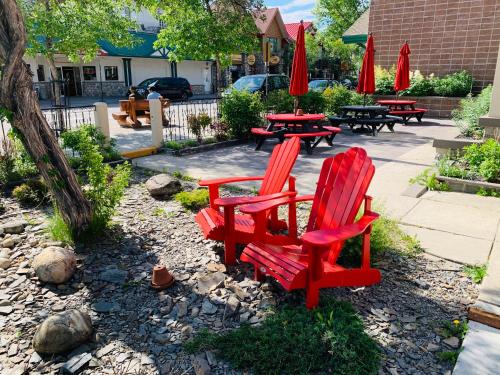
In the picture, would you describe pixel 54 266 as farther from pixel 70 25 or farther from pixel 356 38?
pixel 356 38

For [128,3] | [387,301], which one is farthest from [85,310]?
[128,3]

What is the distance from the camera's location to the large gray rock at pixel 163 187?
5375mm

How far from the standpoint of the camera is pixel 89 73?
1211 inches

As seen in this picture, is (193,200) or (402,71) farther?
(402,71)

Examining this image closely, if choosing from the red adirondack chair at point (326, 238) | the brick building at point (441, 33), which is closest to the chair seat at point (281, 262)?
the red adirondack chair at point (326, 238)

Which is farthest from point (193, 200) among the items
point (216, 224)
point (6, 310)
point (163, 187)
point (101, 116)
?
point (101, 116)

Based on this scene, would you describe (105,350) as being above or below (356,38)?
below

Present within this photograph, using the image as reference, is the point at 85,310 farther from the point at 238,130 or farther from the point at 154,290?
the point at 238,130

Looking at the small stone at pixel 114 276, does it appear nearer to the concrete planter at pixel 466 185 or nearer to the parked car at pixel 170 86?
the concrete planter at pixel 466 185

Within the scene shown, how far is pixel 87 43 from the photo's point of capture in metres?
10.8

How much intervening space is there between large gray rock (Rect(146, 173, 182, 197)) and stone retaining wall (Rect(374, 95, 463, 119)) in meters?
13.1

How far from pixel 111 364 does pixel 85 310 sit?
67 centimetres

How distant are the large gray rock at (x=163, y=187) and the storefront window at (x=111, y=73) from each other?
28936 millimetres

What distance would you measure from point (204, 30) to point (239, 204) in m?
9.02
